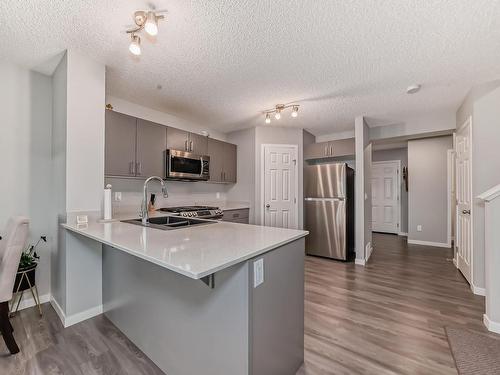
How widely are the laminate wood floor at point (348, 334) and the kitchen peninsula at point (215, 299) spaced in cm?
22

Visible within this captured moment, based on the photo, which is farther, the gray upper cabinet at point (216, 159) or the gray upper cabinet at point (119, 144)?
the gray upper cabinet at point (216, 159)

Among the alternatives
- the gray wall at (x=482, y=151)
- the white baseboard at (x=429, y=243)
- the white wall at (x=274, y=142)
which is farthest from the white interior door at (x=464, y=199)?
the white wall at (x=274, y=142)

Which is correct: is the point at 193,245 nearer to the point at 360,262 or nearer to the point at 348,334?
the point at 348,334

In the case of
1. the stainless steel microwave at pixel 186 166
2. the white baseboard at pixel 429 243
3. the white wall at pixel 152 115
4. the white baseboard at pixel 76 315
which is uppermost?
the white wall at pixel 152 115

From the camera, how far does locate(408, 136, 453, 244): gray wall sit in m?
4.71

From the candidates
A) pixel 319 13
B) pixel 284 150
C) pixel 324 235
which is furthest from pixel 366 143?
pixel 319 13

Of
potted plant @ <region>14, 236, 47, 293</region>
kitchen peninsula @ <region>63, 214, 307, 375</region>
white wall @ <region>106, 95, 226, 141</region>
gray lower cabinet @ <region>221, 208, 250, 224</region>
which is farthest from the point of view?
gray lower cabinet @ <region>221, 208, 250, 224</region>

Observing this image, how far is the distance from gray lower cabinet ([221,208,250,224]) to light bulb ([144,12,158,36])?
268cm

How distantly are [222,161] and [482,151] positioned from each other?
3.45 meters

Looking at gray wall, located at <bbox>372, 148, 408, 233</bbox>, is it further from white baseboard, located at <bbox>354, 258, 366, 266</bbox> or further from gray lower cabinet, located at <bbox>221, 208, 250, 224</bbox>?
gray lower cabinet, located at <bbox>221, 208, 250, 224</bbox>

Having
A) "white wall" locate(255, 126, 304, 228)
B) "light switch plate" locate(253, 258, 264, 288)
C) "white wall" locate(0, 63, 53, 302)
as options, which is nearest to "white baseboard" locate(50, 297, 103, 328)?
"white wall" locate(0, 63, 53, 302)

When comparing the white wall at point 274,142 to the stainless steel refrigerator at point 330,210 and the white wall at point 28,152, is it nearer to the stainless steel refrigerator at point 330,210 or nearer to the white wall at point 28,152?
the stainless steel refrigerator at point 330,210

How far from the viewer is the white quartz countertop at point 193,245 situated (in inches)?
36.9

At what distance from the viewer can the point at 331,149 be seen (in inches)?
172
